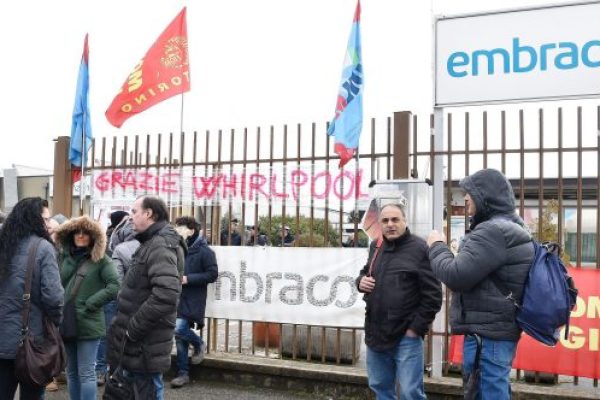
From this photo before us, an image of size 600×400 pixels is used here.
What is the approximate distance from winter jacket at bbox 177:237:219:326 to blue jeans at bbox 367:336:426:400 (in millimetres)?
2389

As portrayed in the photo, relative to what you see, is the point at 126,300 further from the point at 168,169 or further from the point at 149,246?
the point at 168,169

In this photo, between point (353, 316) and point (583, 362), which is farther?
point (353, 316)

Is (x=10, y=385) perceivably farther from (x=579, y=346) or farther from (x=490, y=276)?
(x=579, y=346)

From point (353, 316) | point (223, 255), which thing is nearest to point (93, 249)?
point (223, 255)

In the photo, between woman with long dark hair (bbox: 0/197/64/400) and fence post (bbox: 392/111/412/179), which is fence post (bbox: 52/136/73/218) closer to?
woman with long dark hair (bbox: 0/197/64/400)

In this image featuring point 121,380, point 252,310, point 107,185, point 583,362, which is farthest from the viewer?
point 107,185

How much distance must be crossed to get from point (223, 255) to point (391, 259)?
8.94ft

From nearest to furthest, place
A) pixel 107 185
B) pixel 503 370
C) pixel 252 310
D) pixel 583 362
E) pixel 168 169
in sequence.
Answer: pixel 503 370 < pixel 583 362 < pixel 252 310 < pixel 168 169 < pixel 107 185

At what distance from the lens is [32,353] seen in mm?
3561

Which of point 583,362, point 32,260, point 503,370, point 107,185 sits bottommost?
point 583,362

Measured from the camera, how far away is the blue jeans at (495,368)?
3.01 metres

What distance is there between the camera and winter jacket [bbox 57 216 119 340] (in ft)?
14.0

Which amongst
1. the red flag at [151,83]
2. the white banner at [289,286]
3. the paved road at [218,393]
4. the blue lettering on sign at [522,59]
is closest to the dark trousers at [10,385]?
the paved road at [218,393]

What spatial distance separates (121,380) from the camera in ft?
11.7
